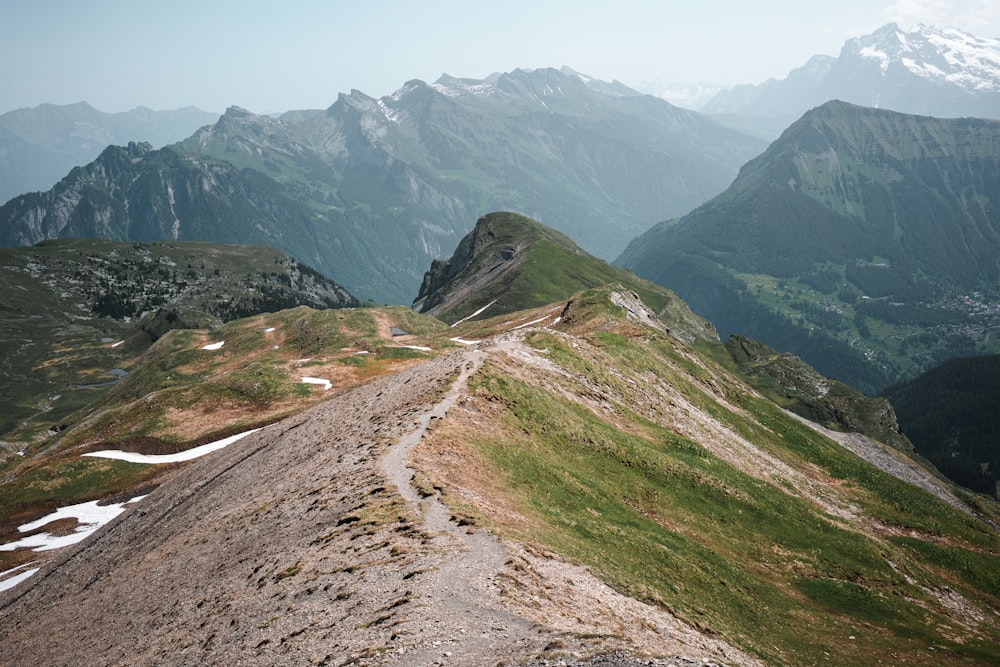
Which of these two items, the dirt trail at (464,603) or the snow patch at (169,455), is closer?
the dirt trail at (464,603)

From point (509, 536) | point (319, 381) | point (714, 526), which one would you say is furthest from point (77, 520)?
point (714, 526)

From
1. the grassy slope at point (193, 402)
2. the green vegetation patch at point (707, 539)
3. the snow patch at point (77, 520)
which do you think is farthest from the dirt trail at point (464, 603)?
the grassy slope at point (193, 402)

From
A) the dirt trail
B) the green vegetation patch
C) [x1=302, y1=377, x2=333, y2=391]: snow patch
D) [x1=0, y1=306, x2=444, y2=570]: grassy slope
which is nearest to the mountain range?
the dirt trail

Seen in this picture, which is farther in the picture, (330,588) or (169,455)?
(169,455)

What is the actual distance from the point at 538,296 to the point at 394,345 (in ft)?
330

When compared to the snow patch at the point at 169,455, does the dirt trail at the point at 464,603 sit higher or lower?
higher

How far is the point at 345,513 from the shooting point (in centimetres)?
2761

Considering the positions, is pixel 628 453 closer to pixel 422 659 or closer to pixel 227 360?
pixel 422 659

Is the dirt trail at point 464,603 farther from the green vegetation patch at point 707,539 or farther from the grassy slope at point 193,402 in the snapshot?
the grassy slope at point 193,402

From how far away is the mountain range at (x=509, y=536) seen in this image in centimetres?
2038

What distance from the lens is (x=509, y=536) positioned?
24.3 m

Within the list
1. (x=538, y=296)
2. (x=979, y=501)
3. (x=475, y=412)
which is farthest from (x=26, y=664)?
(x=538, y=296)

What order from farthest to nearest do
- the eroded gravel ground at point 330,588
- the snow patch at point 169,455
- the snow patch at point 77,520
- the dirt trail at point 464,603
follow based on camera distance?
1. the snow patch at point 169,455
2. the snow patch at point 77,520
3. the eroded gravel ground at point 330,588
4. the dirt trail at point 464,603

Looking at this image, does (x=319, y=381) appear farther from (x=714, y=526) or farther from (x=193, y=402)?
(x=714, y=526)
